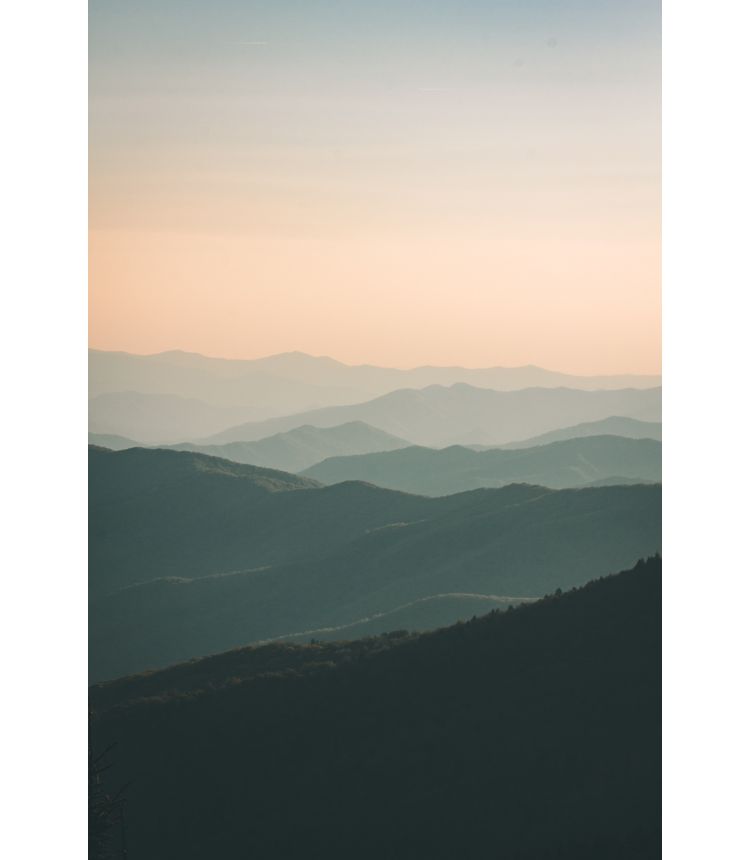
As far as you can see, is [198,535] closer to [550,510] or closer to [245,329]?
[245,329]

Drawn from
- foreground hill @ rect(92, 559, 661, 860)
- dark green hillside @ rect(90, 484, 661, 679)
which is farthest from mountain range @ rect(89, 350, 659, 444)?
foreground hill @ rect(92, 559, 661, 860)

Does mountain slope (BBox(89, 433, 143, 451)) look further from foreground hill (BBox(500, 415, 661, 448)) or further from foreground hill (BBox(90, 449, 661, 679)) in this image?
A: foreground hill (BBox(500, 415, 661, 448))

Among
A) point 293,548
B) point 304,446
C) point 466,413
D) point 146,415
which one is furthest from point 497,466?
point 146,415

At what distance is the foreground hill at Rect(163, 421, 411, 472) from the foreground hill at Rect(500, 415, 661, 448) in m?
0.77

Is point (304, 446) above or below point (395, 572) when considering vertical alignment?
above

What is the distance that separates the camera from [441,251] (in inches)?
240

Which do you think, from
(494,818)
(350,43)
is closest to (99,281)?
(350,43)

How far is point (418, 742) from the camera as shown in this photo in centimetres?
572

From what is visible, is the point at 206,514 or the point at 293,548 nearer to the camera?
the point at 206,514

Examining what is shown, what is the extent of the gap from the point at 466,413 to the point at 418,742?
1869 mm

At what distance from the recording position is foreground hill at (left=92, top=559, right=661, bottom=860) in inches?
219

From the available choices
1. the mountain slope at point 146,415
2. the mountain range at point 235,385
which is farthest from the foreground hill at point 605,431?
the mountain slope at point 146,415

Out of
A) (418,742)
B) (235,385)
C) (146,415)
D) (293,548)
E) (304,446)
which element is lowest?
(418,742)

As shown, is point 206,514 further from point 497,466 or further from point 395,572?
point 497,466
